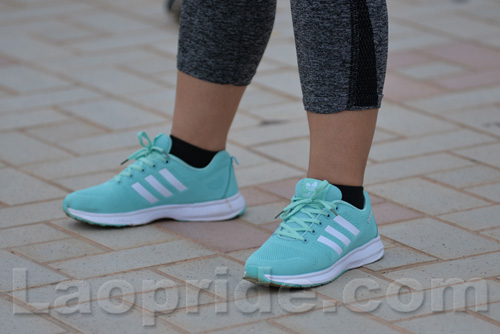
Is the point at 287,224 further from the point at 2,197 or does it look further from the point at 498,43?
the point at 498,43

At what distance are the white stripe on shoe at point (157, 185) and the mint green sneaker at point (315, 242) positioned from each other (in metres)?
0.38

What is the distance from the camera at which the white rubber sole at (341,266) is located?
68.4 inches

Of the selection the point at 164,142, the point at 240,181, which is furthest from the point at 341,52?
the point at 240,181

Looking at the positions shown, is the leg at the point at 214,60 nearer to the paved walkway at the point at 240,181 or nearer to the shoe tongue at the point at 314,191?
the paved walkway at the point at 240,181

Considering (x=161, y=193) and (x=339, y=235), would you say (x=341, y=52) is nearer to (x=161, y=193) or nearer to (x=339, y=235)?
(x=339, y=235)

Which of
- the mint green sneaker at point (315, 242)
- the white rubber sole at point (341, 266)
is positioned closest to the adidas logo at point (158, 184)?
the mint green sneaker at point (315, 242)

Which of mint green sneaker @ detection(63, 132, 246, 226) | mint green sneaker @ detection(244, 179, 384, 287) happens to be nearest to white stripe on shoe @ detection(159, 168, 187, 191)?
mint green sneaker @ detection(63, 132, 246, 226)

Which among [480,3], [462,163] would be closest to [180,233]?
[462,163]

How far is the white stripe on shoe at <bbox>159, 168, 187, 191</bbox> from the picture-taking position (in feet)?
6.95

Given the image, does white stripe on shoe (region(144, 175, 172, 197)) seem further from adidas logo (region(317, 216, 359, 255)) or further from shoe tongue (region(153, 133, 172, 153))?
adidas logo (region(317, 216, 359, 255))

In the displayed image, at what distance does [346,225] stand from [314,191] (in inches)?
3.9

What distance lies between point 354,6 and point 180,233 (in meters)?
0.67

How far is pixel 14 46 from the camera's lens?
148 inches

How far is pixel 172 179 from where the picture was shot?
2121 millimetres
